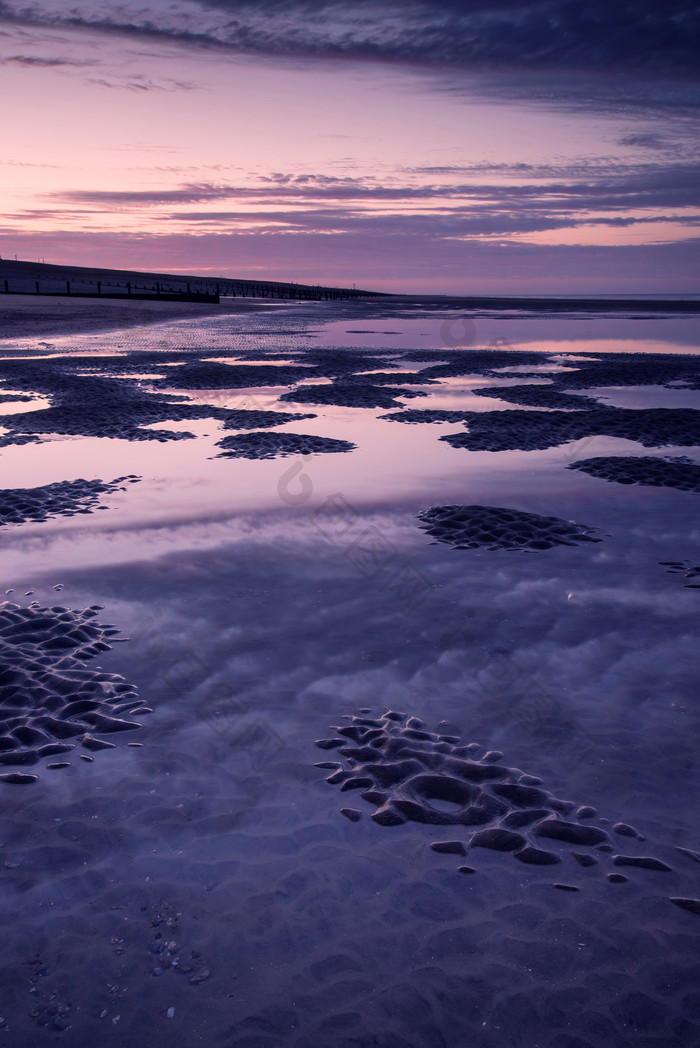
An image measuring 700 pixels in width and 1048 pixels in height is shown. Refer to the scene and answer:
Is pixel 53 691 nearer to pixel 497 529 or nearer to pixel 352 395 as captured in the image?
pixel 497 529

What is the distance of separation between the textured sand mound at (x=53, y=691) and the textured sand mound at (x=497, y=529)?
4183mm

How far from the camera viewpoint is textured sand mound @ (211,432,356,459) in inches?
482

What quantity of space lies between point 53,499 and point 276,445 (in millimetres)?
4396

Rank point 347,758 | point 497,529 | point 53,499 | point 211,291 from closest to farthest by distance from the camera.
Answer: point 347,758
point 497,529
point 53,499
point 211,291

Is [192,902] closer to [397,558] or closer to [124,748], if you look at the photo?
[124,748]

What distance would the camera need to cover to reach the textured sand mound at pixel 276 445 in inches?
482

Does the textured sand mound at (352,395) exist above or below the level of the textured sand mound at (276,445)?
above

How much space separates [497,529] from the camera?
8.53 m

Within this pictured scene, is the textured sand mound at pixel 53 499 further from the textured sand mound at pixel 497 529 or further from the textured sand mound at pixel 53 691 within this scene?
the textured sand mound at pixel 497 529

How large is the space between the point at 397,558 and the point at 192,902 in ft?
15.5

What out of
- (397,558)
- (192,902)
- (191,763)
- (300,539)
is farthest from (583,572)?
(192,902)

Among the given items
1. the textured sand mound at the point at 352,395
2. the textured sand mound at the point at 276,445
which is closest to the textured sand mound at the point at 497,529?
the textured sand mound at the point at 276,445

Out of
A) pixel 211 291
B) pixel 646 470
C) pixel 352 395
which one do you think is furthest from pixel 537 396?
pixel 211 291

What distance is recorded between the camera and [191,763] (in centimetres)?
427
